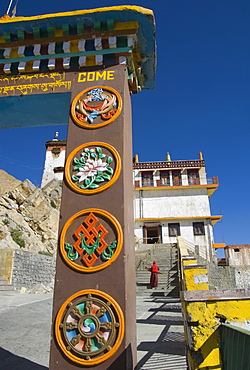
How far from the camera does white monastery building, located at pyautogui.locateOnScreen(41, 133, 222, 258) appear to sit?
85.3ft

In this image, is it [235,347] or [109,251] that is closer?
[235,347]

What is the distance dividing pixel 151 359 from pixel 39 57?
460cm

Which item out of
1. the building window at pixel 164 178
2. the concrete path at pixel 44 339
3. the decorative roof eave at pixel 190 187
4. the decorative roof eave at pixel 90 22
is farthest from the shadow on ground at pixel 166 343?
the building window at pixel 164 178

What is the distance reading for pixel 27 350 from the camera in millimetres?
3889

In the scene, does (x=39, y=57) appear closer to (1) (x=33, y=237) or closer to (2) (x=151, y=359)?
(2) (x=151, y=359)

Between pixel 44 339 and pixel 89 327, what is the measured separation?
2337 millimetres

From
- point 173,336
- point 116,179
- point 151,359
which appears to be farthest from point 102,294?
point 173,336

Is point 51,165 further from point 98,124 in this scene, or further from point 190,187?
point 98,124

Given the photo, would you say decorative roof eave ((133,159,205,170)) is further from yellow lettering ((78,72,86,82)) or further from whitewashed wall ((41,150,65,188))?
yellow lettering ((78,72,86,82))

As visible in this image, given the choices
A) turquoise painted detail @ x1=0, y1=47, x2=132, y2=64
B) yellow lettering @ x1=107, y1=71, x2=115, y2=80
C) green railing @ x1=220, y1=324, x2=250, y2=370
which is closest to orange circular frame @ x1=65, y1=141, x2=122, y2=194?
yellow lettering @ x1=107, y1=71, x2=115, y2=80

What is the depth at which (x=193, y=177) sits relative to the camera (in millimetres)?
28094

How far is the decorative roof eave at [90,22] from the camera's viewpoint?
3.57m

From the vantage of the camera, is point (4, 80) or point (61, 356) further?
point (4, 80)

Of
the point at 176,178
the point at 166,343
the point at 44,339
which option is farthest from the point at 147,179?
the point at 44,339
